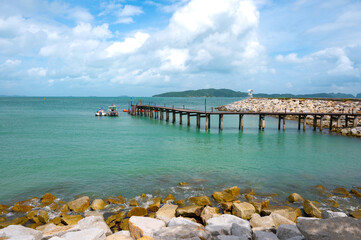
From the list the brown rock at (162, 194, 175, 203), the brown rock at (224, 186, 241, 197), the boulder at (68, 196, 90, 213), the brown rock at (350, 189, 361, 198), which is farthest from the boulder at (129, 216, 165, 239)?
the brown rock at (350, 189, 361, 198)

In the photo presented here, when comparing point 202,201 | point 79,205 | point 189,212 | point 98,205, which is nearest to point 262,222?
point 189,212

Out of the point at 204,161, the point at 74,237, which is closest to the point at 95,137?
the point at 204,161

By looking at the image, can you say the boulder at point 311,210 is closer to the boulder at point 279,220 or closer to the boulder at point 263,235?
the boulder at point 279,220

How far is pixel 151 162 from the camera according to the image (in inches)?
716

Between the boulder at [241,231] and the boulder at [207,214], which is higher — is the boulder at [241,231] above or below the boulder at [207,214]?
above

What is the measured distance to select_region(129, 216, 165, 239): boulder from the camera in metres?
7.35

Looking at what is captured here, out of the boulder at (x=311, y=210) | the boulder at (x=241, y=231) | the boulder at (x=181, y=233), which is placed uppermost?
the boulder at (x=181, y=233)

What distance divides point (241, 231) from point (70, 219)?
6.06 meters

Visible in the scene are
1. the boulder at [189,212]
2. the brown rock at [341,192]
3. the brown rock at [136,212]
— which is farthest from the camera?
the brown rock at [341,192]

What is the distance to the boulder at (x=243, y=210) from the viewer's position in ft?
30.2

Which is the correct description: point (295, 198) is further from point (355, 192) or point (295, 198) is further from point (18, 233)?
point (18, 233)

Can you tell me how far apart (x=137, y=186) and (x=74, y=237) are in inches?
248

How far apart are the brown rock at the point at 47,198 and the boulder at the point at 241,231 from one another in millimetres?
8345

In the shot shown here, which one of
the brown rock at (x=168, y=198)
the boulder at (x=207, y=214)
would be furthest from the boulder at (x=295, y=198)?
the brown rock at (x=168, y=198)
